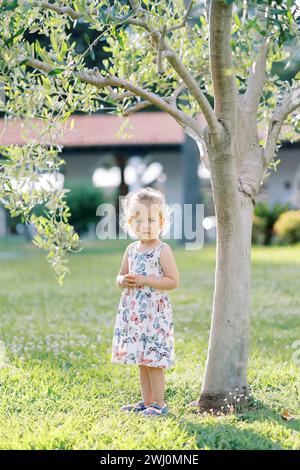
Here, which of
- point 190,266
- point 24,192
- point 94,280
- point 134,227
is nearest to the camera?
point 134,227

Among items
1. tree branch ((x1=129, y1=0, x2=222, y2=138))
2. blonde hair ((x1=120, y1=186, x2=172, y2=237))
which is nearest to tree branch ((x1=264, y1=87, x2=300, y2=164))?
tree branch ((x1=129, y1=0, x2=222, y2=138))

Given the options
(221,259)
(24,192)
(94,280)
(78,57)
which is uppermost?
(78,57)

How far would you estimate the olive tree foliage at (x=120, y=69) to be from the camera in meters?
4.19

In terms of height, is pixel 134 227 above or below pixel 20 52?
below

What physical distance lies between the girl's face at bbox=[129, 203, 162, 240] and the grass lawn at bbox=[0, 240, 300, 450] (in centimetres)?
111

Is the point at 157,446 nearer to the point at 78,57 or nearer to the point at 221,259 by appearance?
the point at 221,259

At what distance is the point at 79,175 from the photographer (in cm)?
2705

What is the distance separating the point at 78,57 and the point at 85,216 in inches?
694

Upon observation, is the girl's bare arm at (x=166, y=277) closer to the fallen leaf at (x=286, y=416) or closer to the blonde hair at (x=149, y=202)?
the blonde hair at (x=149, y=202)

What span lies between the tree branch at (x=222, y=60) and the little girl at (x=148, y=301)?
2.15ft

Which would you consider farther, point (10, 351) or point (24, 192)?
point (10, 351)

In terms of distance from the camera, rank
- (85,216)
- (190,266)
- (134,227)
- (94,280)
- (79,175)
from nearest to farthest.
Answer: (134,227), (94,280), (190,266), (85,216), (79,175)

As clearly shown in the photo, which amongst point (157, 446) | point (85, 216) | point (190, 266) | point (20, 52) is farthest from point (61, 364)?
point (85, 216)

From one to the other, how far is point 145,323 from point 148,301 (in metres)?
0.14
